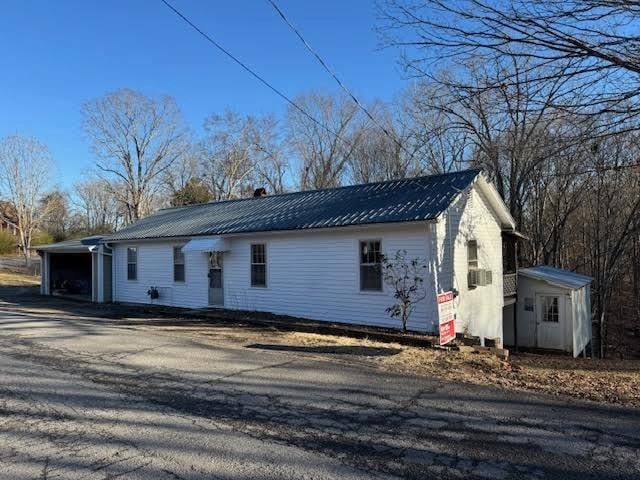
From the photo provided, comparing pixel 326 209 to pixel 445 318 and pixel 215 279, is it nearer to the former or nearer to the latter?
pixel 215 279

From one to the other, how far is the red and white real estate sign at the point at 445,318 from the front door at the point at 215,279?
30.4 feet

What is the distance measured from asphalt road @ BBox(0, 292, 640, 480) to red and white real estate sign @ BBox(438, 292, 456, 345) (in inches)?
81.3

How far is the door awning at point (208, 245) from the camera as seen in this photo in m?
16.6

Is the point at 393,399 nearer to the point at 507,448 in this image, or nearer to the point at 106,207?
the point at 507,448

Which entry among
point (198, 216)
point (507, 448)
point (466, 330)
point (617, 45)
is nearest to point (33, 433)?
point (507, 448)

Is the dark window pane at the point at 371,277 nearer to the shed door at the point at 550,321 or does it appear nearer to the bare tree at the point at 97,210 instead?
the shed door at the point at 550,321

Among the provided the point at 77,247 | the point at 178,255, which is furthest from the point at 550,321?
the point at 77,247

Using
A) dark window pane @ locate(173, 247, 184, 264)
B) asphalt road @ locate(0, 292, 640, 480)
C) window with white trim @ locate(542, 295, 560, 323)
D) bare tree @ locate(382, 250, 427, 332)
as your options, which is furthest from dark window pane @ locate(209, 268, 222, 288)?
window with white trim @ locate(542, 295, 560, 323)

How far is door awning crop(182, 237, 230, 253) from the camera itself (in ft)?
54.6

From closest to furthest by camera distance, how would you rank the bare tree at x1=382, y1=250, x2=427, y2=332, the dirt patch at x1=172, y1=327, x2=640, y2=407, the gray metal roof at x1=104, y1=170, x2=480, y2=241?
the dirt patch at x1=172, y1=327, x2=640, y2=407 < the bare tree at x1=382, y1=250, x2=427, y2=332 < the gray metal roof at x1=104, y1=170, x2=480, y2=241

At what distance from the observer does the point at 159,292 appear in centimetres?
1947

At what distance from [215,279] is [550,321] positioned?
1389 centimetres

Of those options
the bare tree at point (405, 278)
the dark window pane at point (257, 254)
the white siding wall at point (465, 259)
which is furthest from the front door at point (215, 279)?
the white siding wall at point (465, 259)

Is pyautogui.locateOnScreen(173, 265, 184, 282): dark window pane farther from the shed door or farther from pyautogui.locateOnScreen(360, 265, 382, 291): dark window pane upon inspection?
the shed door
